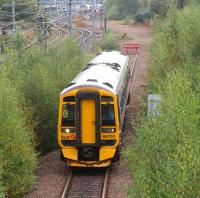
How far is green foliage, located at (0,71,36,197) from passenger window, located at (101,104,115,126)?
2.68 metres

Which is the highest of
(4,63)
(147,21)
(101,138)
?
(4,63)

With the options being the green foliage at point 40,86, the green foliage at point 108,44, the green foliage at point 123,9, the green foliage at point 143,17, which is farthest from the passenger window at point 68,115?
the green foliage at point 123,9

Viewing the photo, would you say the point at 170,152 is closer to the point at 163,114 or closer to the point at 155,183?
the point at 155,183

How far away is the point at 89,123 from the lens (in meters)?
18.1

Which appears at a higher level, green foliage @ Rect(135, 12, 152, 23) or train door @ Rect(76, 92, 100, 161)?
train door @ Rect(76, 92, 100, 161)

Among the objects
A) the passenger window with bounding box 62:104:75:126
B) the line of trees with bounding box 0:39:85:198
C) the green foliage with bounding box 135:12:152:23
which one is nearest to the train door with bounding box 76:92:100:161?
the passenger window with bounding box 62:104:75:126

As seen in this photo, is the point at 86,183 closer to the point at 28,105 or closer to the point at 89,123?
the point at 89,123

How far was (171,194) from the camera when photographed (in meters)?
9.70

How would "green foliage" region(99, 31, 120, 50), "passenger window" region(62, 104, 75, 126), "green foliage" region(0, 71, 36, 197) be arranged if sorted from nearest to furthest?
"green foliage" region(0, 71, 36, 197) < "passenger window" region(62, 104, 75, 126) < "green foliage" region(99, 31, 120, 50)

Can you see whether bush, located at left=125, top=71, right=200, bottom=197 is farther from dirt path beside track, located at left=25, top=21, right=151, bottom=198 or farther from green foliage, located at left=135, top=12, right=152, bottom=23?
green foliage, located at left=135, top=12, right=152, bottom=23

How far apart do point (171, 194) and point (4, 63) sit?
47.5 feet

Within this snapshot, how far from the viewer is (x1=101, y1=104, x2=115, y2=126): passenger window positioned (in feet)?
59.6

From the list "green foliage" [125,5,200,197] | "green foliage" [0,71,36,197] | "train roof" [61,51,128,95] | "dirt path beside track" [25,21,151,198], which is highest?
"green foliage" [125,5,200,197]

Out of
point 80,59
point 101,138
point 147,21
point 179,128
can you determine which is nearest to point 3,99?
point 101,138
